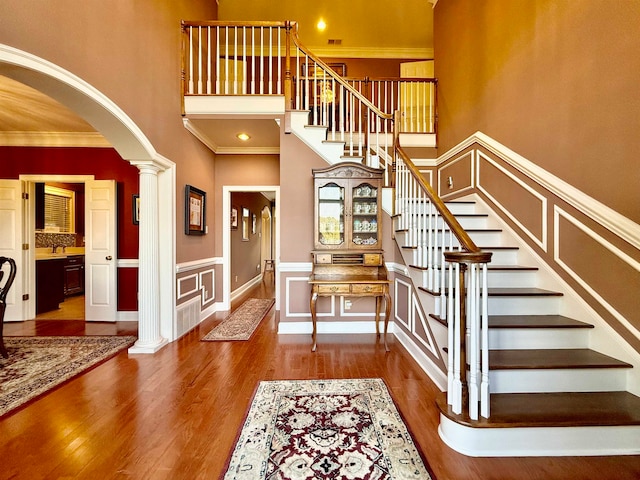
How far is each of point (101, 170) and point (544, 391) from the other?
19.1 ft

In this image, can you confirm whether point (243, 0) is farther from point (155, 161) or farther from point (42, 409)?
point (42, 409)

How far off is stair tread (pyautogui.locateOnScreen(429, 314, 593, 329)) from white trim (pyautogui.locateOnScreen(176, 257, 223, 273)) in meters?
2.96

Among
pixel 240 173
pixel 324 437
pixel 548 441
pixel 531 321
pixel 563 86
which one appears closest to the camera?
pixel 548 441

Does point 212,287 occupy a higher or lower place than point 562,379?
higher

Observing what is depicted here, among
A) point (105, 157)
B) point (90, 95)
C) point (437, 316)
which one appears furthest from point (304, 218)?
point (105, 157)

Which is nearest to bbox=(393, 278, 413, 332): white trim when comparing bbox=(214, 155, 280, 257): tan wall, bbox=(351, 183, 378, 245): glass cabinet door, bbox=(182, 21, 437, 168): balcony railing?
bbox=(351, 183, 378, 245): glass cabinet door

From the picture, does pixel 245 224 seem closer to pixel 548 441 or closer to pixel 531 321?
pixel 531 321

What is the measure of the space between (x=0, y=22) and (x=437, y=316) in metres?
3.26

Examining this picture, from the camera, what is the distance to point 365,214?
136 inches

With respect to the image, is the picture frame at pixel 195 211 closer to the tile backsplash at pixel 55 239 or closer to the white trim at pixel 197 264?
the white trim at pixel 197 264

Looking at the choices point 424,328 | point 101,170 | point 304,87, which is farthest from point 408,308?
point 101,170

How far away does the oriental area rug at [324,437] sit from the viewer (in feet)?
4.83

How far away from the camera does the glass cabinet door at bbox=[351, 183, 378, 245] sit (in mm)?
3434

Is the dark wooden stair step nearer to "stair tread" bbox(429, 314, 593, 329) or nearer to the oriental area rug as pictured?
"stair tread" bbox(429, 314, 593, 329)
